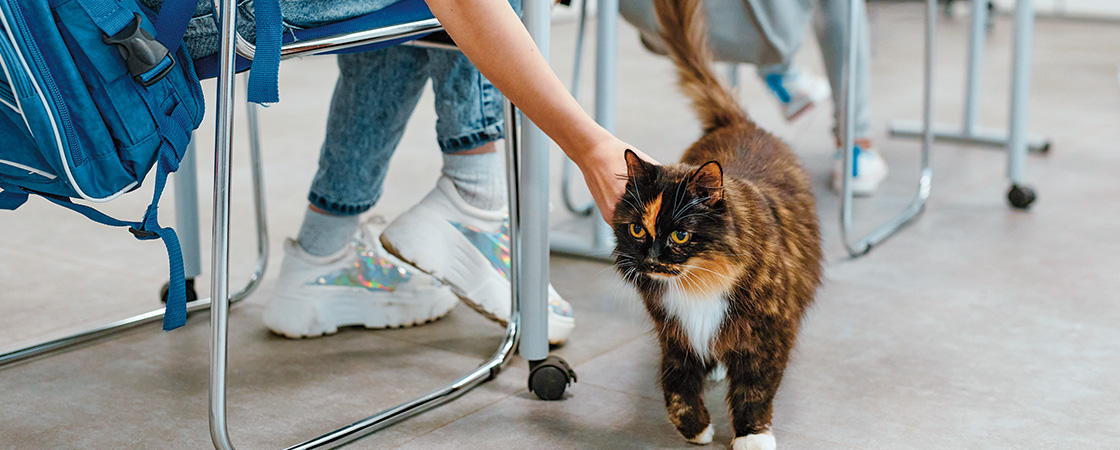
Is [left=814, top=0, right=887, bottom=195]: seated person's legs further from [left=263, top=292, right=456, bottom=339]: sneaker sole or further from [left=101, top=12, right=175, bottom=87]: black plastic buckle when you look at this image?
[left=101, top=12, right=175, bottom=87]: black plastic buckle

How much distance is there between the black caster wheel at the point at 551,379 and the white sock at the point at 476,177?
0.29m

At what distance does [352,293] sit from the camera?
147 centimetres

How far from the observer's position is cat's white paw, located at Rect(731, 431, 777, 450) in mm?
1064

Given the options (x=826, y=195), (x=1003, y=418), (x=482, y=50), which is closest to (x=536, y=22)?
(x=482, y=50)

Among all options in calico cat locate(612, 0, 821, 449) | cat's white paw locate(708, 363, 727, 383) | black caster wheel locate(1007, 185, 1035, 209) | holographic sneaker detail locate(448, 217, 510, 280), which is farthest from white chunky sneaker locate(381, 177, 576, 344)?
black caster wheel locate(1007, 185, 1035, 209)

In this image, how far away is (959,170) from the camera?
8.04ft

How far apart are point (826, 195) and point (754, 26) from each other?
2.15 feet

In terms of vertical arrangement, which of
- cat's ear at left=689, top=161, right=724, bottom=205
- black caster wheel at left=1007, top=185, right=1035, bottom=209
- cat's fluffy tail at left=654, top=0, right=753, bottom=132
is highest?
cat's fluffy tail at left=654, top=0, right=753, bottom=132

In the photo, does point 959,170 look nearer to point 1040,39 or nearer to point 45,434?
point 45,434

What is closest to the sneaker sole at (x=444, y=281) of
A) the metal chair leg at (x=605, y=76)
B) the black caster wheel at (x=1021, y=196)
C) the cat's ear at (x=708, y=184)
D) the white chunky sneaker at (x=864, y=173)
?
the metal chair leg at (x=605, y=76)

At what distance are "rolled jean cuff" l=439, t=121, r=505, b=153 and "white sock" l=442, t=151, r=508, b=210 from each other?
11mm

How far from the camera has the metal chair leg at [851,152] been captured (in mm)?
1697

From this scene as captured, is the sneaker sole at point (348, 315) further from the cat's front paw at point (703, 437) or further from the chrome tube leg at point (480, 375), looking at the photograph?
the cat's front paw at point (703, 437)

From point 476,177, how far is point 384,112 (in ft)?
0.53
